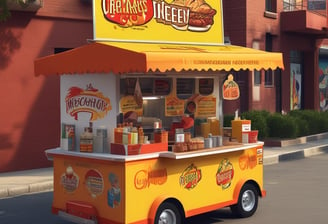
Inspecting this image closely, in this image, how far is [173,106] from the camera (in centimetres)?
809

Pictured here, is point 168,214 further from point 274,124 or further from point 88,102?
point 274,124

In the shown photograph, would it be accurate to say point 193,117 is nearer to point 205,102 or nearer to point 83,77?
point 205,102

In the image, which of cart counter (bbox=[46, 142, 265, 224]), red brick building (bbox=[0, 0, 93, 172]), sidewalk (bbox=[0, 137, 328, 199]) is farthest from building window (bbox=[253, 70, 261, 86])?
cart counter (bbox=[46, 142, 265, 224])

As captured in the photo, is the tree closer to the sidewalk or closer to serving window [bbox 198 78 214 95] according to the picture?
the sidewalk

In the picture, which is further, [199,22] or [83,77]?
[199,22]

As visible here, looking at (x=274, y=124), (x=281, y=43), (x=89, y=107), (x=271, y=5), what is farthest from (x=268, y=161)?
(x=271, y=5)

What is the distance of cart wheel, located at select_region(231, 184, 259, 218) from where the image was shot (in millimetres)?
7883

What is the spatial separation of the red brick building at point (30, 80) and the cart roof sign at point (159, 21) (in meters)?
5.17

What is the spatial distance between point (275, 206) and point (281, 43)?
13835mm

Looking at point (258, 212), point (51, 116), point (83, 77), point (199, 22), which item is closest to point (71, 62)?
point (83, 77)

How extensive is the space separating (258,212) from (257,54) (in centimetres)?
246

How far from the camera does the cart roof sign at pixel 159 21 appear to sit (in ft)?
23.5

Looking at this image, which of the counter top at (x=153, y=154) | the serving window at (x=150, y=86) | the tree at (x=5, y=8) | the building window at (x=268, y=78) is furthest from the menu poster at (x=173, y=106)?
the building window at (x=268, y=78)

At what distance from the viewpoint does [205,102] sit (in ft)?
28.0
